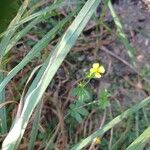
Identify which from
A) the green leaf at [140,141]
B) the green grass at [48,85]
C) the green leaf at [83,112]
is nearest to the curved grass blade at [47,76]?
the green grass at [48,85]

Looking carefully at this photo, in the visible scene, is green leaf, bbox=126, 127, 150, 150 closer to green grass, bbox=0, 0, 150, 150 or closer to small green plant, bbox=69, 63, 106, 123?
green grass, bbox=0, 0, 150, 150

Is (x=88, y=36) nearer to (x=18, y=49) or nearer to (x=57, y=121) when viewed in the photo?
(x=18, y=49)

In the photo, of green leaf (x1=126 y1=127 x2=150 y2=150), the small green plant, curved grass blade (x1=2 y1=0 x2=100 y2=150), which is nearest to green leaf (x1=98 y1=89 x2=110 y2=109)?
the small green plant

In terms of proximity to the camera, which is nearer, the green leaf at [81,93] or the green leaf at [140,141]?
the green leaf at [140,141]

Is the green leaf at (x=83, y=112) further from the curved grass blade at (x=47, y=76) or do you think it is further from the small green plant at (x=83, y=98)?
the curved grass blade at (x=47, y=76)

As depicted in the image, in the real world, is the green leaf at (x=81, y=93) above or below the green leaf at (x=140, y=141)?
below

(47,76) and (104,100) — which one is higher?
(47,76)

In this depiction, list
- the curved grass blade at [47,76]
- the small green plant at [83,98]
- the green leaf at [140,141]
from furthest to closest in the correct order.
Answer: the small green plant at [83,98], the green leaf at [140,141], the curved grass blade at [47,76]

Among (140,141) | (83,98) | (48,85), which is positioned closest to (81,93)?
(83,98)

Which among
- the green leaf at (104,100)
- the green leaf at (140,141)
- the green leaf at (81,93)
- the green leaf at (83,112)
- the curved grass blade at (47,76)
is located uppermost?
the curved grass blade at (47,76)

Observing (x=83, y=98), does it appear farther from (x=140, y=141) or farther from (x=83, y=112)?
(x=140, y=141)

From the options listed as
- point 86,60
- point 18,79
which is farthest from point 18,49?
point 86,60
